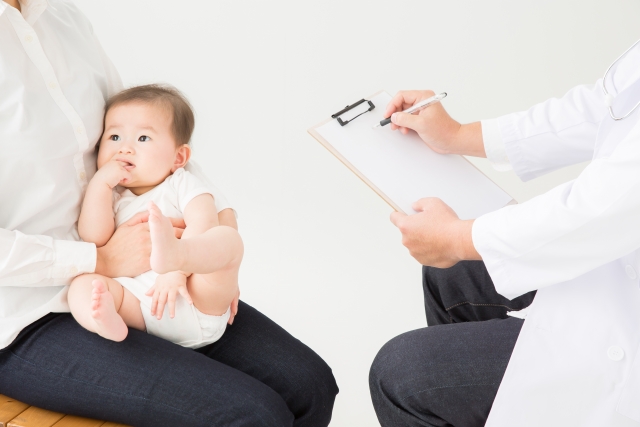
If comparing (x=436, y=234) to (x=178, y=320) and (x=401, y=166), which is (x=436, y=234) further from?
(x=178, y=320)

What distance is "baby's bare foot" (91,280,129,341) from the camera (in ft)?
4.27

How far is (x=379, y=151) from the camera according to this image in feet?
5.43

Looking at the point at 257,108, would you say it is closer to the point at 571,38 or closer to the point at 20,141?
the point at 571,38

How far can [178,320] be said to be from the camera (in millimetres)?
1493

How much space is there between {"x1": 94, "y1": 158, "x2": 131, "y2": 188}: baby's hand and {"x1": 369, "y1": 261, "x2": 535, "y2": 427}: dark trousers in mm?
700

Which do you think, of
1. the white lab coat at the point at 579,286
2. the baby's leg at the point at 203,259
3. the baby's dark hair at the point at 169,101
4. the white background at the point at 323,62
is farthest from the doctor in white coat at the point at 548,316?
the white background at the point at 323,62

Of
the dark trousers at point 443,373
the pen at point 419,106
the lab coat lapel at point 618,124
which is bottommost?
the dark trousers at point 443,373

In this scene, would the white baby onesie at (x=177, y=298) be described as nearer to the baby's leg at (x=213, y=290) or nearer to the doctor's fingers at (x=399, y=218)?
the baby's leg at (x=213, y=290)

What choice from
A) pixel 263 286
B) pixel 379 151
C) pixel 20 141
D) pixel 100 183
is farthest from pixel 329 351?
pixel 20 141

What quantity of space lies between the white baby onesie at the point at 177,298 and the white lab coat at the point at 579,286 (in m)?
0.61

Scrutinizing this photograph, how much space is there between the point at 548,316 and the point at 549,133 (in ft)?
1.73

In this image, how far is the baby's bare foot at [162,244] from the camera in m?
1.27

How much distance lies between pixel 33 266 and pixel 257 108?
219cm

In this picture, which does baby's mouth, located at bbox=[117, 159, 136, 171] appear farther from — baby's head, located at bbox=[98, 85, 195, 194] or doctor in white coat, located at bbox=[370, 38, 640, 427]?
doctor in white coat, located at bbox=[370, 38, 640, 427]
